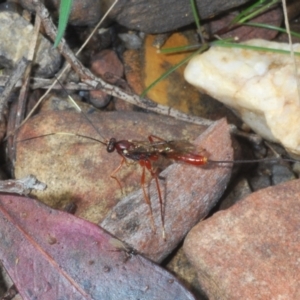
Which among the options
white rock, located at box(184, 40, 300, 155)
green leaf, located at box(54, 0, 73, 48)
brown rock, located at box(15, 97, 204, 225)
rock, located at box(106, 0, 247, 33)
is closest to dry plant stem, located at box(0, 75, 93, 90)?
brown rock, located at box(15, 97, 204, 225)

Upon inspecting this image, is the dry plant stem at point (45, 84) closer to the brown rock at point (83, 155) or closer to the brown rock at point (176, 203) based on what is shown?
the brown rock at point (83, 155)

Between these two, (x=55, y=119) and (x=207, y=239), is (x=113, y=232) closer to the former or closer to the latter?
(x=207, y=239)

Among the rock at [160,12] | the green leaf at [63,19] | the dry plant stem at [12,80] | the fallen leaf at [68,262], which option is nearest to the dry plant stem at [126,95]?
the dry plant stem at [12,80]

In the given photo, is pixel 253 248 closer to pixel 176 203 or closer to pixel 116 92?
pixel 176 203

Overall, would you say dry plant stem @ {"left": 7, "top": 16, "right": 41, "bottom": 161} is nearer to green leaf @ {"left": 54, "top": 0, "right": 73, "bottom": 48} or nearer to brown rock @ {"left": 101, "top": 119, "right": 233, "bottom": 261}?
green leaf @ {"left": 54, "top": 0, "right": 73, "bottom": 48}

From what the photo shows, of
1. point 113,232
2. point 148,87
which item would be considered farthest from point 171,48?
point 113,232

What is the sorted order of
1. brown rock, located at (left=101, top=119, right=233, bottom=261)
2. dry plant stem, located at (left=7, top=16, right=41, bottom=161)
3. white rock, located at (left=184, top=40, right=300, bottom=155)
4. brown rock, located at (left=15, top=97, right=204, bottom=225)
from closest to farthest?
brown rock, located at (left=101, top=119, right=233, bottom=261)
brown rock, located at (left=15, top=97, right=204, bottom=225)
white rock, located at (left=184, top=40, right=300, bottom=155)
dry plant stem, located at (left=7, top=16, right=41, bottom=161)

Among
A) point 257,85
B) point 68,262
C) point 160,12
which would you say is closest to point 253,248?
point 68,262
